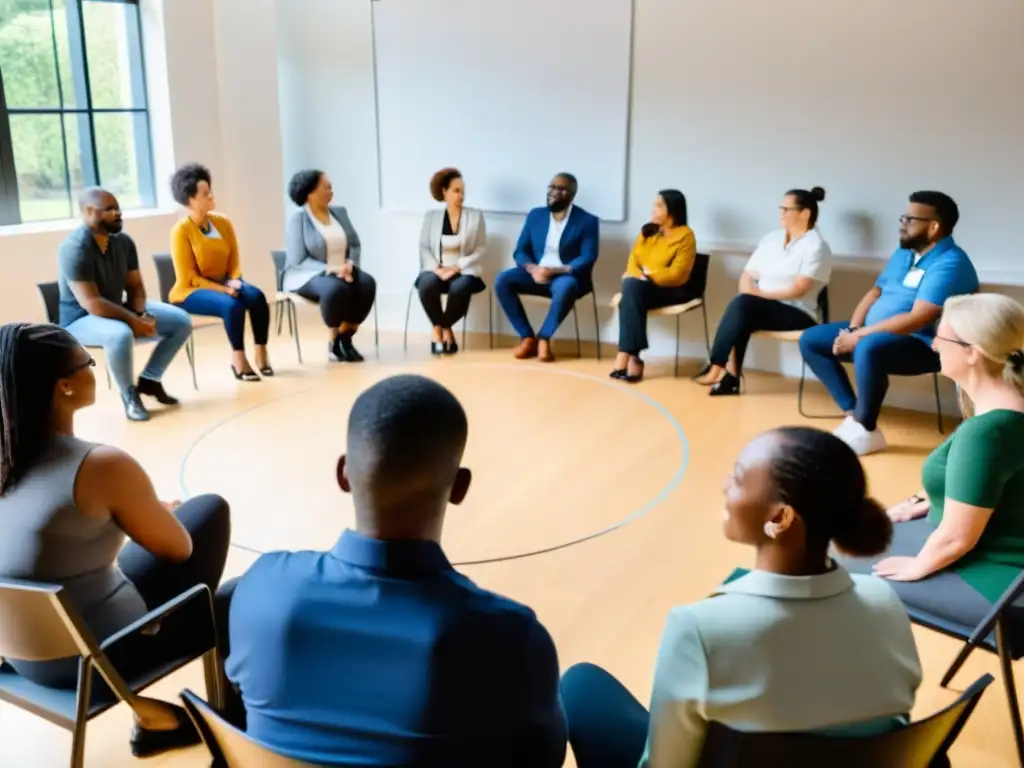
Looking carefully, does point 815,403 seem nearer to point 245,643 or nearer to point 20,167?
point 245,643

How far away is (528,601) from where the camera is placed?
309cm

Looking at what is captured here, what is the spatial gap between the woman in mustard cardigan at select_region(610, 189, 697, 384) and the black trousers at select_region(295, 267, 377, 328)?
1632mm

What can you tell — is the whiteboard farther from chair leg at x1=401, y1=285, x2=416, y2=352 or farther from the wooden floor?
the wooden floor

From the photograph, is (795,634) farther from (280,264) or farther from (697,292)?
(280,264)

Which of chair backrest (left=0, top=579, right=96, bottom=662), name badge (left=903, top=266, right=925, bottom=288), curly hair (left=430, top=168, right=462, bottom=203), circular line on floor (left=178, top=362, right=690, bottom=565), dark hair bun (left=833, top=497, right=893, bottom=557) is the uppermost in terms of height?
curly hair (left=430, top=168, right=462, bottom=203)

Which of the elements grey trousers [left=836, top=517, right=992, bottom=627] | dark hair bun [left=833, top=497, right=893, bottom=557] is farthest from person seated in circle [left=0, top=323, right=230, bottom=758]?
grey trousers [left=836, top=517, right=992, bottom=627]

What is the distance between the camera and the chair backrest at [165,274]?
5.64 metres

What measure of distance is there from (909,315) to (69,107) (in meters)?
5.44

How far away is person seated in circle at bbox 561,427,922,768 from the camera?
53.4 inches

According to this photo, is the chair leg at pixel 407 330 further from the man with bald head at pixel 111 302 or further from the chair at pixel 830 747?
the chair at pixel 830 747

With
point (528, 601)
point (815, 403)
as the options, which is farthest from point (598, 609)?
point (815, 403)

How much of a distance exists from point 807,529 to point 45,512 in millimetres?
1432

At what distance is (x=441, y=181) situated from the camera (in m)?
6.32

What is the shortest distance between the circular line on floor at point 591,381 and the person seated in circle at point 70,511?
133 centimetres
